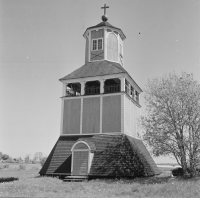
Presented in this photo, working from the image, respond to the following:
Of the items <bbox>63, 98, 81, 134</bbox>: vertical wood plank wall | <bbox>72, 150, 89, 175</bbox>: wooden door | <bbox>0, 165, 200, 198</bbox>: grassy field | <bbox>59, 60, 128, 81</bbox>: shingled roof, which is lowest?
<bbox>0, 165, 200, 198</bbox>: grassy field

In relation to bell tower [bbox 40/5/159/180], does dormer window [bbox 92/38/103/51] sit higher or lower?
higher

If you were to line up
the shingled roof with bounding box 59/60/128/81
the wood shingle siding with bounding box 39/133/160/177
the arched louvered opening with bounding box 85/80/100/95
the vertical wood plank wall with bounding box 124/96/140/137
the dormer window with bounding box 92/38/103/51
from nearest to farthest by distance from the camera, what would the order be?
the wood shingle siding with bounding box 39/133/160/177 → the vertical wood plank wall with bounding box 124/96/140/137 → the shingled roof with bounding box 59/60/128/81 → the arched louvered opening with bounding box 85/80/100/95 → the dormer window with bounding box 92/38/103/51

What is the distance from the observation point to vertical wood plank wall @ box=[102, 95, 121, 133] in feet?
76.3

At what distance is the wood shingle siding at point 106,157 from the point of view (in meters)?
20.5

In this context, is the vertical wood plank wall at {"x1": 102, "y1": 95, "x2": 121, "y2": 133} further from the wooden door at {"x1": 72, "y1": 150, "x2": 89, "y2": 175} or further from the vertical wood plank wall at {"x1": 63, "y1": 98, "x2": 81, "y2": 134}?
the wooden door at {"x1": 72, "y1": 150, "x2": 89, "y2": 175}

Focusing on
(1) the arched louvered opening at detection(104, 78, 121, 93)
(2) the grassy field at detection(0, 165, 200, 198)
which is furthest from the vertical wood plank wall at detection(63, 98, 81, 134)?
(2) the grassy field at detection(0, 165, 200, 198)

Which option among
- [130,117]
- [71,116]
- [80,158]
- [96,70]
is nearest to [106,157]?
[80,158]

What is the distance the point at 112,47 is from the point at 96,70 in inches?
169

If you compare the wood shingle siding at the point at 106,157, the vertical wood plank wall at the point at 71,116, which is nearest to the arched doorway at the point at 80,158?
the wood shingle siding at the point at 106,157

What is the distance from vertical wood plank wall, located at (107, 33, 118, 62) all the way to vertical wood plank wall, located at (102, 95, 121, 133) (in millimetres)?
6335

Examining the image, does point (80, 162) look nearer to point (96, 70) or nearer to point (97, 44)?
point (96, 70)

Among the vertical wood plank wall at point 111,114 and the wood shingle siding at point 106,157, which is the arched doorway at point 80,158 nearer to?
the wood shingle siding at point 106,157

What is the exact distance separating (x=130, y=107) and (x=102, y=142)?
5.06 meters

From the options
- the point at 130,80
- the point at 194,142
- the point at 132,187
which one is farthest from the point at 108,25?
the point at 132,187
